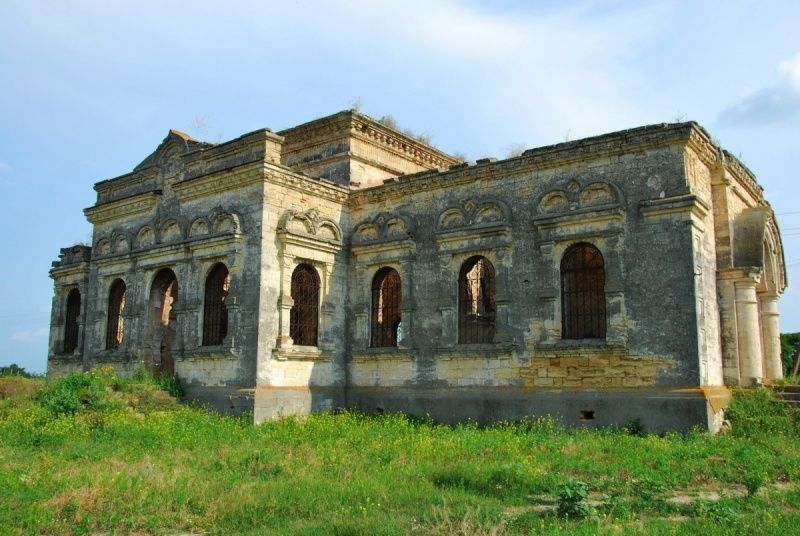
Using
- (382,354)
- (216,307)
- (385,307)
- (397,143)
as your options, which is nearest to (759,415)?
(382,354)

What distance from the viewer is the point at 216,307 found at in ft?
53.2

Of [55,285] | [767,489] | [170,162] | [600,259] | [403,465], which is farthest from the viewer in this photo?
[55,285]

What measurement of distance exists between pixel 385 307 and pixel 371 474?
26.0 feet

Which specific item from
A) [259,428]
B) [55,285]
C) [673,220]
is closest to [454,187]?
[673,220]

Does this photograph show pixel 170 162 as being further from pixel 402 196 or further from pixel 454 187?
pixel 454 187

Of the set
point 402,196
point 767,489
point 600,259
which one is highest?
point 402,196

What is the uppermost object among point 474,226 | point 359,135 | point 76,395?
point 359,135

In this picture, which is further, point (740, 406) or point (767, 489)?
point (740, 406)

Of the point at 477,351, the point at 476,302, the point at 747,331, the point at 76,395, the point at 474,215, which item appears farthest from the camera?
the point at 476,302

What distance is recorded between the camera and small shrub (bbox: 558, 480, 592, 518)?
7.11 metres

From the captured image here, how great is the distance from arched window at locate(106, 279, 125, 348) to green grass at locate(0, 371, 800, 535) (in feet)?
14.7

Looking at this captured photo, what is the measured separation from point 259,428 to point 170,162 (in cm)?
770

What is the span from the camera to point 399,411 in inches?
617

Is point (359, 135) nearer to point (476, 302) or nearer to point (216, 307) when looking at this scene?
point (476, 302)
